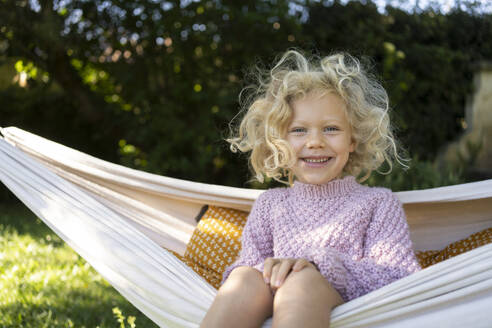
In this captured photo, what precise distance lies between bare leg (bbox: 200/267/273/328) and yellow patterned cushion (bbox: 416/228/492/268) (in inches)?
33.5

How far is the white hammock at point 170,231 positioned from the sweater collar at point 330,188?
257mm

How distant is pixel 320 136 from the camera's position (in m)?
1.67

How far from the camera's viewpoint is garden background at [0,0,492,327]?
4.28 metres

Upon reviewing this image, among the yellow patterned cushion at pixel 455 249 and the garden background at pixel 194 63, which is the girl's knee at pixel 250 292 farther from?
the garden background at pixel 194 63

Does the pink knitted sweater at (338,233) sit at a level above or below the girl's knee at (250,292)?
above

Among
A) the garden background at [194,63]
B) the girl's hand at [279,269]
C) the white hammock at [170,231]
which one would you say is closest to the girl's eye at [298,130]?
the white hammock at [170,231]

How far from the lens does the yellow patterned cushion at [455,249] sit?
1912 millimetres

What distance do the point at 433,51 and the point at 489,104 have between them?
979mm

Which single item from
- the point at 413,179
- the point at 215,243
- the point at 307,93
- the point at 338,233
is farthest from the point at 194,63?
the point at 338,233

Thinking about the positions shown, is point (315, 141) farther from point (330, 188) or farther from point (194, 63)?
point (194, 63)

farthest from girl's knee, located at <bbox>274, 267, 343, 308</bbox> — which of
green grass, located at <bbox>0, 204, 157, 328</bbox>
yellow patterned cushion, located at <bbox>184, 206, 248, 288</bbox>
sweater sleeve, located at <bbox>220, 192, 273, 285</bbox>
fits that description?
green grass, located at <bbox>0, 204, 157, 328</bbox>

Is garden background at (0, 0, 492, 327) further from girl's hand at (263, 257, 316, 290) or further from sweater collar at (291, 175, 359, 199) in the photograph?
girl's hand at (263, 257, 316, 290)

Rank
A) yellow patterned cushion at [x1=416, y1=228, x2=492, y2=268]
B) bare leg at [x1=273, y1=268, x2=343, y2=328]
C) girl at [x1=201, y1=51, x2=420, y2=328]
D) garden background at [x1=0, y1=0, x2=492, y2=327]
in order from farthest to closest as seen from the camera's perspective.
Answer: garden background at [x1=0, y1=0, x2=492, y2=327], yellow patterned cushion at [x1=416, y1=228, x2=492, y2=268], girl at [x1=201, y1=51, x2=420, y2=328], bare leg at [x1=273, y1=268, x2=343, y2=328]

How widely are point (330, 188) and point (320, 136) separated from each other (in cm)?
19
